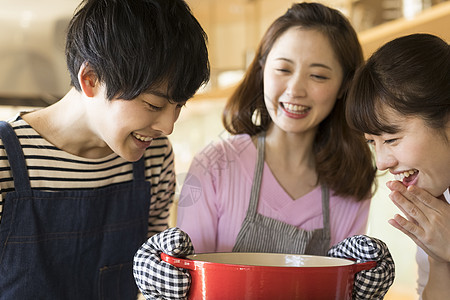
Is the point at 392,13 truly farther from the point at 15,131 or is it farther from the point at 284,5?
the point at 15,131

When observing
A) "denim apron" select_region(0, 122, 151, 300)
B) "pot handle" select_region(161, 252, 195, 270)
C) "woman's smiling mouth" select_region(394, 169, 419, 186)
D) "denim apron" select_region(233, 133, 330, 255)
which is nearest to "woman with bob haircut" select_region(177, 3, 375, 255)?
"denim apron" select_region(233, 133, 330, 255)

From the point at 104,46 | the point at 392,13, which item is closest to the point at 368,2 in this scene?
the point at 392,13

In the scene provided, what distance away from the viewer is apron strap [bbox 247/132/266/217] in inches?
42.0

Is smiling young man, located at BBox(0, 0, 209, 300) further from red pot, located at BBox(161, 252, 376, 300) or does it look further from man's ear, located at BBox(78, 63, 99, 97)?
red pot, located at BBox(161, 252, 376, 300)

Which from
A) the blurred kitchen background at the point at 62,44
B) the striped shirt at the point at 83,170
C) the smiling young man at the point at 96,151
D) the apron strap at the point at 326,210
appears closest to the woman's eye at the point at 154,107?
the smiling young man at the point at 96,151

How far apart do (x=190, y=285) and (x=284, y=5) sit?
8.14 feet

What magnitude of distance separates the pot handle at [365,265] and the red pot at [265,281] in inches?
0.6

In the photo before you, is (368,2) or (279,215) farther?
(368,2)

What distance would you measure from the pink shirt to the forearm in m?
0.20

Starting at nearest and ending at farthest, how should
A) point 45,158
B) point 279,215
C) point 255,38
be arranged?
point 45,158 → point 279,215 → point 255,38

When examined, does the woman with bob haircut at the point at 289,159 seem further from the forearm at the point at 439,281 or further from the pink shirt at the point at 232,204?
the forearm at the point at 439,281

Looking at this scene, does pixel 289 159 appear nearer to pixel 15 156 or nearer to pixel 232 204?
pixel 232 204

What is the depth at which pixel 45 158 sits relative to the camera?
3.00 feet

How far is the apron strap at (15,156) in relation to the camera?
0.87 m
